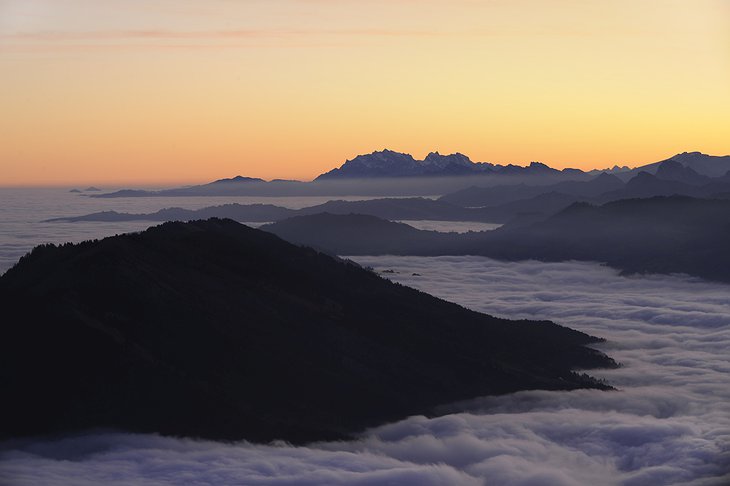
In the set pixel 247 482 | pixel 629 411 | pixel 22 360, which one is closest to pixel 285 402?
pixel 247 482

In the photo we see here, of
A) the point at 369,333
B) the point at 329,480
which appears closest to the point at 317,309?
the point at 369,333

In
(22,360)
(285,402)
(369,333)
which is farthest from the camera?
(369,333)

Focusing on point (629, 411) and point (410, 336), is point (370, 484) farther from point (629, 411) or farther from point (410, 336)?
point (629, 411)

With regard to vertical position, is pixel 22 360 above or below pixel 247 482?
above

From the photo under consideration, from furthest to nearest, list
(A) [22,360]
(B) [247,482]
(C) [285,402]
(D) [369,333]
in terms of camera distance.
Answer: (D) [369,333], (C) [285,402], (A) [22,360], (B) [247,482]

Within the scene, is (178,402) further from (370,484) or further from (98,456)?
(370,484)

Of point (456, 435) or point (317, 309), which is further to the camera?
point (317, 309)
